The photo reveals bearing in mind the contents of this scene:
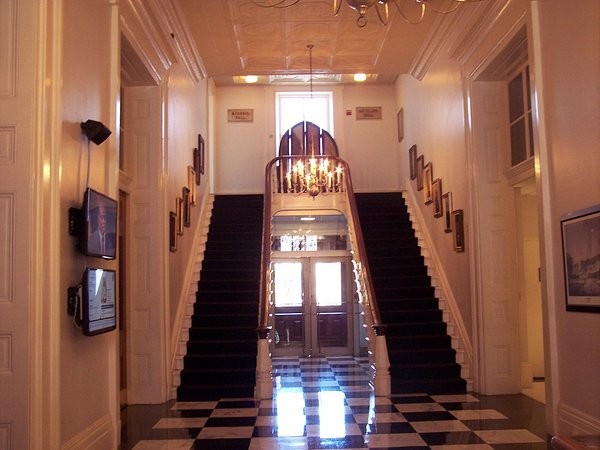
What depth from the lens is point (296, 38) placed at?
8086mm

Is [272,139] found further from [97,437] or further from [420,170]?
[97,437]

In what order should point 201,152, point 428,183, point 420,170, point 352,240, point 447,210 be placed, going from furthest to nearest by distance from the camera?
point 201,152, point 420,170, point 428,183, point 352,240, point 447,210

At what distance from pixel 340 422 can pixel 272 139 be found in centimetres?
962

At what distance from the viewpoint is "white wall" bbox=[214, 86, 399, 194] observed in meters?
14.6

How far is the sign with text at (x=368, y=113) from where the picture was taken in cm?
1477

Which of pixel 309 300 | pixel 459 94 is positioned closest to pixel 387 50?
pixel 459 94

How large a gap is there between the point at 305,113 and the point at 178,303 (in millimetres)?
7597

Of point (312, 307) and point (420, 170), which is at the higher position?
point (420, 170)

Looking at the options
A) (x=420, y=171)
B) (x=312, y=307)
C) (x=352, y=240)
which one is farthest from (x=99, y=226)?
(x=312, y=307)

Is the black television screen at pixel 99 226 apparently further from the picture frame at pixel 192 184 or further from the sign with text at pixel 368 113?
the sign with text at pixel 368 113

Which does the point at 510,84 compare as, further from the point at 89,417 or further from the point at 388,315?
the point at 89,417

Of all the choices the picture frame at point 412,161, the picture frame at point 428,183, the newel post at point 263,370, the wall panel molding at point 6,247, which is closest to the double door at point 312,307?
the picture frame at point 412,161

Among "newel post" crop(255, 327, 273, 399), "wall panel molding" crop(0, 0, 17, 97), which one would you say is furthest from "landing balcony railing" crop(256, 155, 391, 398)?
"wall panel molding" crop(0, 0, 17, 97)

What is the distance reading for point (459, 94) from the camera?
8.13 meters
